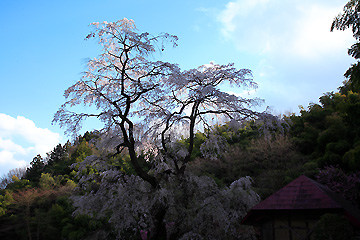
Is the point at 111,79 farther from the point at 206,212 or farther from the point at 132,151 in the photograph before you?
the point at 206,212

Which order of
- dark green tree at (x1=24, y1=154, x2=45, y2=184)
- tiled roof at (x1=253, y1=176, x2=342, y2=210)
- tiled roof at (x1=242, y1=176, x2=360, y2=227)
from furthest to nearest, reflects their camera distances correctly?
dark green tree at (x1=24, y1=154, x2=45, y2=184), tiled roof at (x1=253, y1=176, x2=342, y2=210), tiled roof at (x1=242, y1=176, x2=360, y2=227)

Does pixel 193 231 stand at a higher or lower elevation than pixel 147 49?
lower

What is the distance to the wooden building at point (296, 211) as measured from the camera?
711 cm

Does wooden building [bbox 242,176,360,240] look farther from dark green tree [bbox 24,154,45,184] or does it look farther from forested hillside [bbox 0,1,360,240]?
dark green tree [bbox 24,154,45,184]

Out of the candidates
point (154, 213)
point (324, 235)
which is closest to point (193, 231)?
point (154, 213)

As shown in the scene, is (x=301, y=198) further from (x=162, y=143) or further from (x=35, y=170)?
(x=35, y=170)

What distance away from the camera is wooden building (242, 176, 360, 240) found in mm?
7105

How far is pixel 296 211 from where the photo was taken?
7.47 m

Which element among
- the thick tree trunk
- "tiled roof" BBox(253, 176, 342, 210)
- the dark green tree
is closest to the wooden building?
"tiled roof" BBox(253, 176, 342, 210)

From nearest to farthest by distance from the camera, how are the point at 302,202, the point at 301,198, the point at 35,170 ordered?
the point at 302,202 → the point at 301,198 → the point at 35,170

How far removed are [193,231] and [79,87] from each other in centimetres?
477

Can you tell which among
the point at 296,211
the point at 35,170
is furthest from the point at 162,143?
the point at 35,170

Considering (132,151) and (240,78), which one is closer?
(132,151)

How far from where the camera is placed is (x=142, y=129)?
8.86 m
